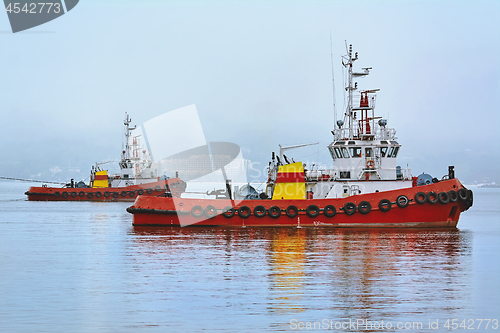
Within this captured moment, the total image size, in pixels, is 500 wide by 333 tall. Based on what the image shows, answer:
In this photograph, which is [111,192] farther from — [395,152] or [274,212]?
[395,152]

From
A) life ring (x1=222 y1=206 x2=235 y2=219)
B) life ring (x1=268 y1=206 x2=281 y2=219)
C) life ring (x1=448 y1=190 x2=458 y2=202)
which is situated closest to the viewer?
life ring (x1=448 y1=190 x2=458 y2=202)

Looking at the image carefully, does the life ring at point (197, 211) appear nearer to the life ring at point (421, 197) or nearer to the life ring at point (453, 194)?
the life ring at point (421, 197)

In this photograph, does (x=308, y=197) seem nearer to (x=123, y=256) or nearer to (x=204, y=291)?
(x=123, y=256)

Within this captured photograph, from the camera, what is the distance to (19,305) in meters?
10.3

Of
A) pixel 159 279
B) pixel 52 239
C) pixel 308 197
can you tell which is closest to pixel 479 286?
pixel 159 279

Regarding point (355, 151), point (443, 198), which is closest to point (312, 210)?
point (355, 151)

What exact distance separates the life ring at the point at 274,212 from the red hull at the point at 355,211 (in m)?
0.06

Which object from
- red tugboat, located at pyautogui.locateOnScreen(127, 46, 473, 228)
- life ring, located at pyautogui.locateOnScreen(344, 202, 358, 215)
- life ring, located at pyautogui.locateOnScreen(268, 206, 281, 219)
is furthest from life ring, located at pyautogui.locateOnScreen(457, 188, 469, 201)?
life ring, located at pyautogui.locateOnScreen(268, 206, 281, 219)

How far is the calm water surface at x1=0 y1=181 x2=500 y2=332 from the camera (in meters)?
9.41

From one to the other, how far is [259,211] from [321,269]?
868 cm

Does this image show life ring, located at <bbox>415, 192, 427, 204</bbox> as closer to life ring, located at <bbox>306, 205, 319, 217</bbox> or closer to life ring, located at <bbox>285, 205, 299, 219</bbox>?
life ring, located at <bbox>306, 205, 319, 217</bbox>

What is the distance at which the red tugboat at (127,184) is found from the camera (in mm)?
54375

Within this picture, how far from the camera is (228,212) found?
2256cm

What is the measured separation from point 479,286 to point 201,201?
13.0 m
